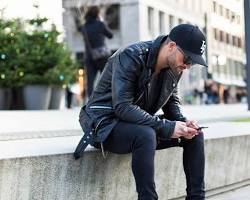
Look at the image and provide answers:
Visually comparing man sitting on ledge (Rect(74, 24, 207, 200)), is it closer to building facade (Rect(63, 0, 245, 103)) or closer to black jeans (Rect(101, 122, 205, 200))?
black jeans (Rect(101, 122, 205, 200))

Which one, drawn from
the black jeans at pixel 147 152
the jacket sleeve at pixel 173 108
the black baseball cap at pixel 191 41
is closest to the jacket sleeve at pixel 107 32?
the jacket sleeve at pixel 173 108

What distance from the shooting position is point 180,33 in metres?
3.78

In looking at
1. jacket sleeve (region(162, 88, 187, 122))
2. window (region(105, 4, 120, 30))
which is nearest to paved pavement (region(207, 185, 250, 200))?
jacket sleeve (region(162, 88, 187, 122))

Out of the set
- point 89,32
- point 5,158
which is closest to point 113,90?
point 5,158

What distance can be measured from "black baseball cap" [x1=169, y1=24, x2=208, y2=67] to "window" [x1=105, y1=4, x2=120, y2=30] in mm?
49786

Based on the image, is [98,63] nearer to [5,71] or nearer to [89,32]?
[89,32]

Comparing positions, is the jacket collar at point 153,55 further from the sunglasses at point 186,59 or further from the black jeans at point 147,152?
the black jeans at point 147,152

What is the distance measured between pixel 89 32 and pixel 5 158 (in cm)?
936

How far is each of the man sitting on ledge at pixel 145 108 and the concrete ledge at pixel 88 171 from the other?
6.2 inches

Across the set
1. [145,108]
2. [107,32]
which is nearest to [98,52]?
[107,32]

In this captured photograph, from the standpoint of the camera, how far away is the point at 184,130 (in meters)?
3.82

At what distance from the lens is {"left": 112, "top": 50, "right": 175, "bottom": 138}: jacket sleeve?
12.4ft

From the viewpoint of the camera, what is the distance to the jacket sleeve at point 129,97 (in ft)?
12.4

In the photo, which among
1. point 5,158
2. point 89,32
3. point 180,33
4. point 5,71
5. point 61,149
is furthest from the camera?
point 5,71
